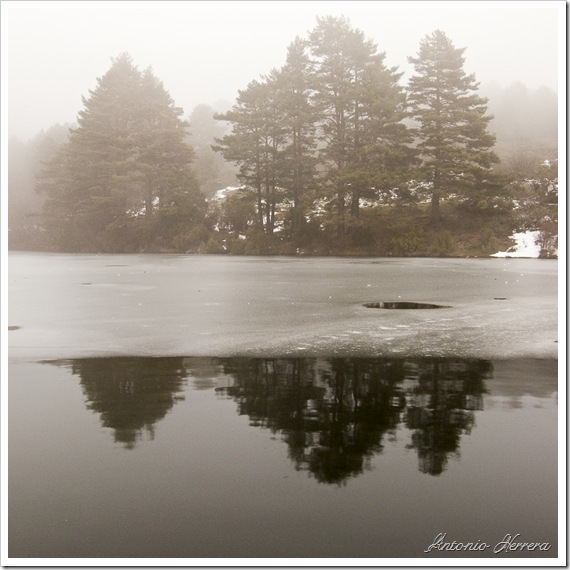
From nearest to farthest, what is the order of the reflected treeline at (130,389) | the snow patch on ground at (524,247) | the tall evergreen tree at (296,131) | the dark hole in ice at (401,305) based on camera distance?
the reflected treeline at (130,389) < the dark hole in ice at (401,305) < the snow patch on ground at (524,247) < the tall evergreen tree at (296,131)

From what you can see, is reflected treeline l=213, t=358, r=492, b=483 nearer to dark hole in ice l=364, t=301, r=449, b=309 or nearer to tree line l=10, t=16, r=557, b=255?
dark hole in ice l=364, t=301, r=449, b=309

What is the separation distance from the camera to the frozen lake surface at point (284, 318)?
315 inches

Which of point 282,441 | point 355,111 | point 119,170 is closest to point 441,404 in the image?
point 282,441

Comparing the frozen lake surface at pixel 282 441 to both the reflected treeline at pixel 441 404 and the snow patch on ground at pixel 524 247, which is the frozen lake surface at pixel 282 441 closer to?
the reflected treeline at pixel 441 404

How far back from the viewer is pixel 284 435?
454cm

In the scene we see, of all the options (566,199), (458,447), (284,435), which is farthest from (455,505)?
(566,199)

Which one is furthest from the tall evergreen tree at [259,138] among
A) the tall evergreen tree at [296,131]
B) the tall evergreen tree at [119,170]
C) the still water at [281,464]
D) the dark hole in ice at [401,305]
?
the still water at [281,464]

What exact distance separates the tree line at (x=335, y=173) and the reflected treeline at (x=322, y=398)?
94.9 ft

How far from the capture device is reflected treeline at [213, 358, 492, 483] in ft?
13.8

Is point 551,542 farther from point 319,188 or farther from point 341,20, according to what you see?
point 341,20

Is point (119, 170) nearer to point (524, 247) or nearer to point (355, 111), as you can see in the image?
Answer: point (355, 111)
